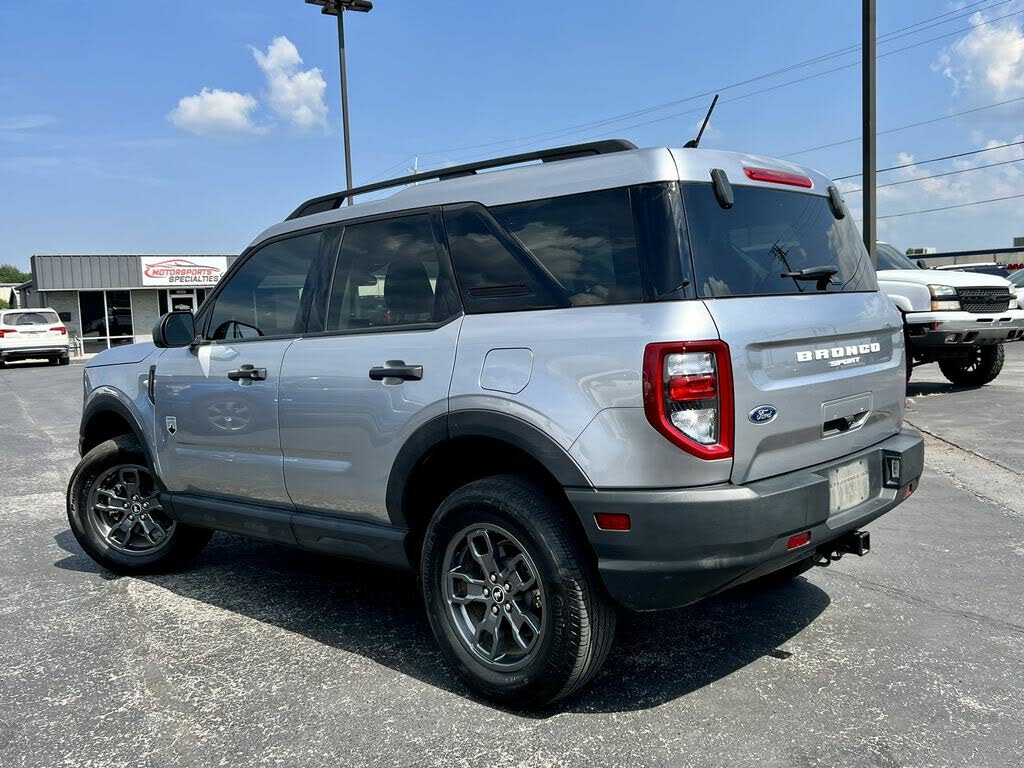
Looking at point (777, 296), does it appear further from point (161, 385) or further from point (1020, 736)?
point (161, 385)

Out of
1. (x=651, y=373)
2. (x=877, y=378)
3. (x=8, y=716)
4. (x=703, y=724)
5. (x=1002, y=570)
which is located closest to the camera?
(x=651, y=373)

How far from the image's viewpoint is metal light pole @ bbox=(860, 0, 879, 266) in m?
10.6

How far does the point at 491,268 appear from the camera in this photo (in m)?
3.37

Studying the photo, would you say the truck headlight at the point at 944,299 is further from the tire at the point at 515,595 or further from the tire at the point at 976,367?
the tire at the point at 515,595

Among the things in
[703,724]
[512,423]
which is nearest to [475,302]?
[512,423]

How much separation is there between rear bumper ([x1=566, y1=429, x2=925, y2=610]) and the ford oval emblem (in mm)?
213

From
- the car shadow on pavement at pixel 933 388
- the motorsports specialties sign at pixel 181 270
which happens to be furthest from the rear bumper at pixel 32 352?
the car shadow on pavement at pixel 933 388

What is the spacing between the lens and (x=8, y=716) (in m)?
3.26

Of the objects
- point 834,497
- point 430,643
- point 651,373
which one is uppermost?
point 651,373

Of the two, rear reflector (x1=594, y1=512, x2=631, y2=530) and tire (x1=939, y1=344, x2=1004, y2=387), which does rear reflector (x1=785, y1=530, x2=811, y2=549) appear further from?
tire (x1=939, y1=344, x2=1004, y2=387)

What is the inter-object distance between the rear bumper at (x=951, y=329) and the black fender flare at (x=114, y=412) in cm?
851

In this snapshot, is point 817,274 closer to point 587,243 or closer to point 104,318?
point 587,243

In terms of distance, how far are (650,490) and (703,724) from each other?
905 millimetres

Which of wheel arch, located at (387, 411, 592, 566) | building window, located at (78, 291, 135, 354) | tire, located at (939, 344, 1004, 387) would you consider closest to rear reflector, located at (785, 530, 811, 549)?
wheel arch, located at (387, 411, 592, 566)
